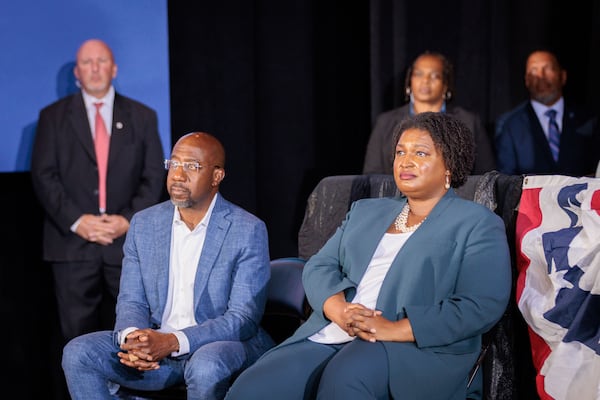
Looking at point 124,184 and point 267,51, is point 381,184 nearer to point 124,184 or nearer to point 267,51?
point 124,184

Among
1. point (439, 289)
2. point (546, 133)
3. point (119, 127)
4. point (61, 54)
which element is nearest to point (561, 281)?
point (439, 289)

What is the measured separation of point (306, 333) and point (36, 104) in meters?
2.25

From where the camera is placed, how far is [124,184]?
4.25 m

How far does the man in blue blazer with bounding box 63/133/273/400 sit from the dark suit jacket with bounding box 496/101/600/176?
177 centimetres

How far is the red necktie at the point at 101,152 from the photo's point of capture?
4230 millimetres

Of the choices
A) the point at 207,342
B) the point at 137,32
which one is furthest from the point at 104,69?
the point at 207,342

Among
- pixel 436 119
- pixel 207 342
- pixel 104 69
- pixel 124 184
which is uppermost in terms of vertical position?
pixel 104 69

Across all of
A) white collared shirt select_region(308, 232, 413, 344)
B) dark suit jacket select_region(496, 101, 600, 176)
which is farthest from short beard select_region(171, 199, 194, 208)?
dark suit jacket select_region(496, 101, 600, 176)

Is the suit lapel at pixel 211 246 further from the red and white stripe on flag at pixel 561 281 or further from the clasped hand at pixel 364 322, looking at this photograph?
the red and white stripe on flag at pixel 561 281

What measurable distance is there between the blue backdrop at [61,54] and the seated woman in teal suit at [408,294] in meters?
1.88

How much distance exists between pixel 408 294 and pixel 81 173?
2.14m

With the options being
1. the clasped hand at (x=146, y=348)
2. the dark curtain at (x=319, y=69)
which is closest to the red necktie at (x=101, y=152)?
the dark curtain at (x=319, y=69)

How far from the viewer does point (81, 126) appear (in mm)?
4219

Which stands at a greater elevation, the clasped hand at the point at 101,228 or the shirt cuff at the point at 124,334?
the clasped hand at the point at 101,228
